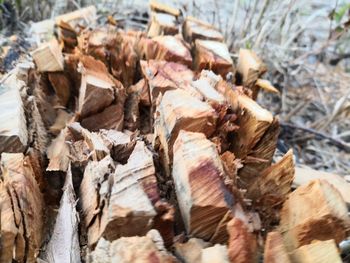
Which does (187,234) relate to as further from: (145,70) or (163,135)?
(145,70)

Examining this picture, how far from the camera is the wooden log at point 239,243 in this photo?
0.92 meters

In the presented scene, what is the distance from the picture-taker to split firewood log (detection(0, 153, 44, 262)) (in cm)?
99

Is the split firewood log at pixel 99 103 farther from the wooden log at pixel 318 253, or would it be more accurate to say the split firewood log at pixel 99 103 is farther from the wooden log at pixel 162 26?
the wooden log at pixel 318 253

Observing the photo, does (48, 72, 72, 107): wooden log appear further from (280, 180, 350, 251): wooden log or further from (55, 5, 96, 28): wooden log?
(280, 180, 350, 251): wooden log

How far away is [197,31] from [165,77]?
0.40 metres

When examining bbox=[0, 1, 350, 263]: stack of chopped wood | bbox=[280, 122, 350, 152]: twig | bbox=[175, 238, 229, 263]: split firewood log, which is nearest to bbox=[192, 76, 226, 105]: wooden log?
bbox=[0, 1, 350, 263]: stack of chopped wood

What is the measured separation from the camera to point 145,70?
4.60ft

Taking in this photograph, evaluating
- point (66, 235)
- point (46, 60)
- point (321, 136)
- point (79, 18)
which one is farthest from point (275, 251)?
point (79, 18)

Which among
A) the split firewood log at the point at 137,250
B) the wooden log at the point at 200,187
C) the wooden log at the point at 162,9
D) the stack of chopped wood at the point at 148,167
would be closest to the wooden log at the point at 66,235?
the stack of chopped wood at the point at 148,167

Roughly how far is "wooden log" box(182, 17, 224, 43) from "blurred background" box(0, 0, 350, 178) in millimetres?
305

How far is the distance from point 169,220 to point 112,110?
0.49 m

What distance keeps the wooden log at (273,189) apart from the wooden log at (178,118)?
0.18 metres

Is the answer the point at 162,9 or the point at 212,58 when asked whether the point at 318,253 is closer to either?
the point at 212,58

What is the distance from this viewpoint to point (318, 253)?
93 centimetres
